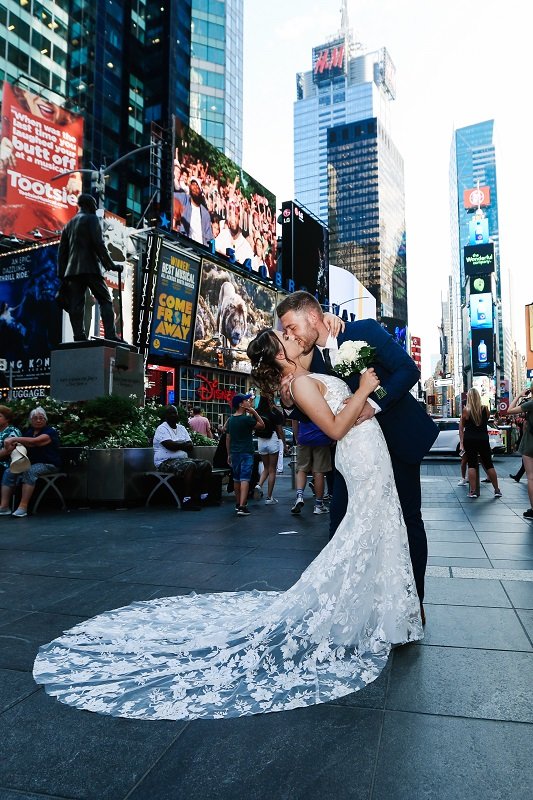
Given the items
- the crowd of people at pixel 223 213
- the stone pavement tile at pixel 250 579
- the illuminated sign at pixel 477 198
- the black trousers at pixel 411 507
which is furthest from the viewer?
the illuminated sign at pixel 477 198

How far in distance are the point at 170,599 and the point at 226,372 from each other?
33.8 metres

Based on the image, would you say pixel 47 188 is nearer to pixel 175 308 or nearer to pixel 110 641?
pixel 175 308

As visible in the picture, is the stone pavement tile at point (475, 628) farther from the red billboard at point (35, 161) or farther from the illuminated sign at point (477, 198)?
the illuminated sign at point (477, 198)

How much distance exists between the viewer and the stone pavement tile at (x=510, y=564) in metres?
5.28

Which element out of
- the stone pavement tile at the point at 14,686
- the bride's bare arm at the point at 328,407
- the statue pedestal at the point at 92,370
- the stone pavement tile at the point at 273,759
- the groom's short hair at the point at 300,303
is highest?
the statue pedestal at the point at 92,370

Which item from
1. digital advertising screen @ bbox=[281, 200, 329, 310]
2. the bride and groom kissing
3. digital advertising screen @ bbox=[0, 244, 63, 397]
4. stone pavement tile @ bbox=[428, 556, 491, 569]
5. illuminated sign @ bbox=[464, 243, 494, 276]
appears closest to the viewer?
the bride and groom kissing

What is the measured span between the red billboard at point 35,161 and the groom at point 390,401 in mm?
25711

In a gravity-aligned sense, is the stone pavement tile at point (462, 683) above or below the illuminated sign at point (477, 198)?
below

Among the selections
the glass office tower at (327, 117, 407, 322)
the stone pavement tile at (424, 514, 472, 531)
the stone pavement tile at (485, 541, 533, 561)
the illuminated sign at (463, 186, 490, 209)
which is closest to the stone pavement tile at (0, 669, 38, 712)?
the stone pavement tile at (485, 541, 533, 561)

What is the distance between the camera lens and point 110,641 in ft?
10.8

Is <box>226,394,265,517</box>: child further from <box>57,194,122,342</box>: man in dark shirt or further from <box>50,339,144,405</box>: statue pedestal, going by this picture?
<box>57,194,122,342</box>: man in dark shirt

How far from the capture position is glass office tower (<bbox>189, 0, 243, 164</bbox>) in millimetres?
65375

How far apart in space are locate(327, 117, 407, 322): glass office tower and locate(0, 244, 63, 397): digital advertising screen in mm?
141458

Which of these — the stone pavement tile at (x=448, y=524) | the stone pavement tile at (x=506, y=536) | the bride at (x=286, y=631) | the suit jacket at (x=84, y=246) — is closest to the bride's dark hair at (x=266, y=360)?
the bride at (x=286, y=631)
